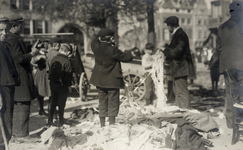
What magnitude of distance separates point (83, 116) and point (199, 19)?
14.3 m

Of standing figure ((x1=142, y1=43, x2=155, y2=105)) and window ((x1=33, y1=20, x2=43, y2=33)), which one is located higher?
window ((x1=33, y1=20, x2=43, y2=33))

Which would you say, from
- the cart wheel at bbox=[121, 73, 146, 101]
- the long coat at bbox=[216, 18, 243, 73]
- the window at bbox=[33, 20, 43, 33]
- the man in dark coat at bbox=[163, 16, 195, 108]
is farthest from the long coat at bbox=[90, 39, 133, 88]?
the window at bbox=[33, 20, 43, 33]

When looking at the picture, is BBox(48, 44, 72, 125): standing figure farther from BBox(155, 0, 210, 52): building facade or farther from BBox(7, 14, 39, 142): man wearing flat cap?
BBox(155, 0, 210, 52): building facade

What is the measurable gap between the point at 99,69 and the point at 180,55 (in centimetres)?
183

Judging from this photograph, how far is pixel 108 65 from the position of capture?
459 cm

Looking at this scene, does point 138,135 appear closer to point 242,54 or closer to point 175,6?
point 242,54

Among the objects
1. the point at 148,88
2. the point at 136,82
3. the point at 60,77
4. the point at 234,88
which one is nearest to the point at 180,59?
the point at 234,88

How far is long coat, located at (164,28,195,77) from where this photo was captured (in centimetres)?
547

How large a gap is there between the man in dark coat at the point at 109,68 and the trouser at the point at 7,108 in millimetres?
1364

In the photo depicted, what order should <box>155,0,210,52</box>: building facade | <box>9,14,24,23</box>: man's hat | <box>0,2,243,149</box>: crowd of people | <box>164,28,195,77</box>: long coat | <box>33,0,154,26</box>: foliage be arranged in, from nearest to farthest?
<box>0,2,243,149</box>: crowd of people < <box>9,14,24,23</box>: man's hat < <box>164,28,195,77</box>: long coat < <box>33,0,154,26</box>: foliage < <box>155,0,210,52</box>: building facade

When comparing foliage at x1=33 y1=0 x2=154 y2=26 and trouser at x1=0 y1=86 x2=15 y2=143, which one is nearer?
trouser at x1=0 y1=86 x2=15 y2=143

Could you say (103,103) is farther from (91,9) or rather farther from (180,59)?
(91,9)

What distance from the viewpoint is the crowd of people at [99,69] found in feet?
12.9

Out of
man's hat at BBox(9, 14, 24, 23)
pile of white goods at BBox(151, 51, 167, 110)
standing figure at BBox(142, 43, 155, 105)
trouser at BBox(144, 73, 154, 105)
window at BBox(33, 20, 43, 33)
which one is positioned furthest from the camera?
window at BBox(33, 20, 43, 33)
